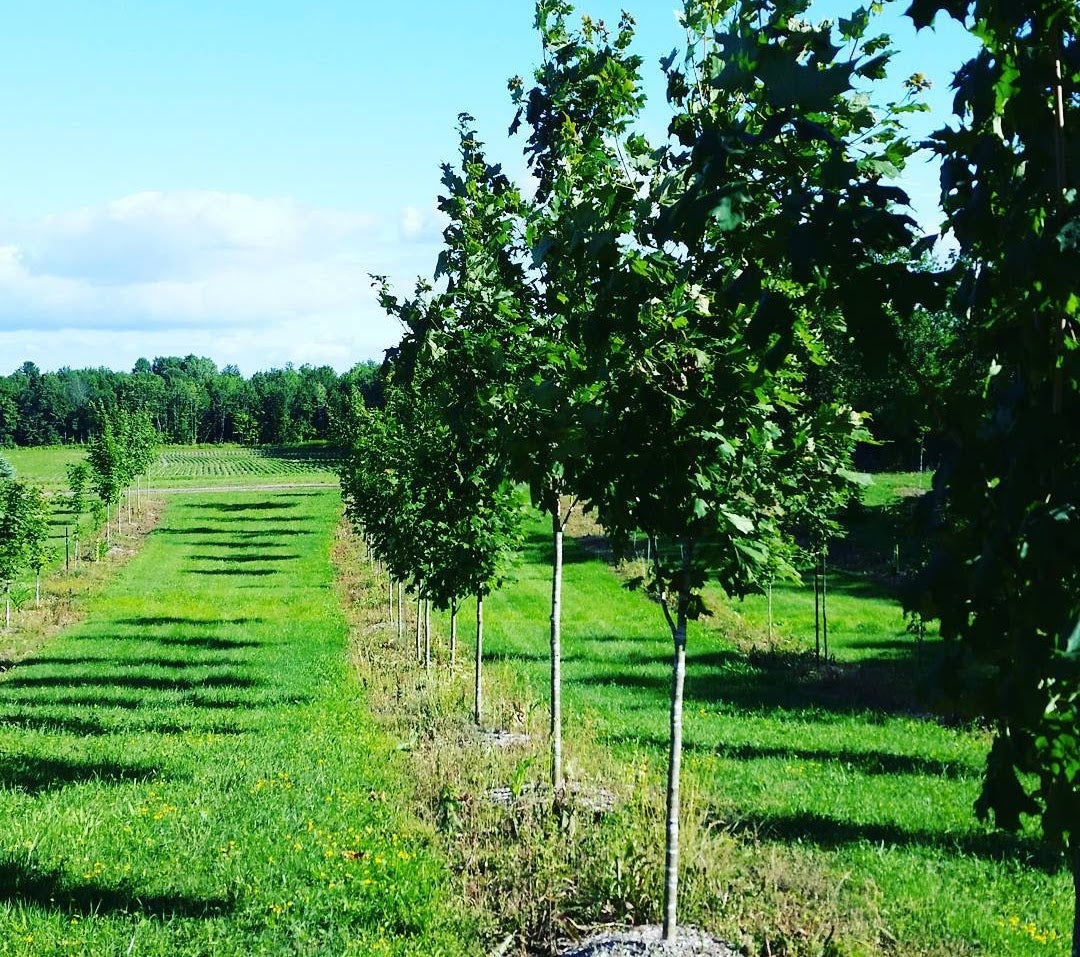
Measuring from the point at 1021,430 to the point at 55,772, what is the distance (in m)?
12.1

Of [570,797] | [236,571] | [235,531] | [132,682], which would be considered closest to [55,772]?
[570,797]

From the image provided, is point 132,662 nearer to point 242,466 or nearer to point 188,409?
point 242,466

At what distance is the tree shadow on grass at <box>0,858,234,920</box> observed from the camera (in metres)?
7.23

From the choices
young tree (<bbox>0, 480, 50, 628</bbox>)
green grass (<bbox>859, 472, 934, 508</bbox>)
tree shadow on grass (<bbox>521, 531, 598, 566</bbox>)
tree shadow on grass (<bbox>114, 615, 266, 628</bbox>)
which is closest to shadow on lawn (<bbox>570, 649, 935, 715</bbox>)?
tree shadow on grass (<bbox>114, 615, 266, 628</bbox>)

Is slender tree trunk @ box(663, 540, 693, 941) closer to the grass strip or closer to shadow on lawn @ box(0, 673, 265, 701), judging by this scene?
the grass strip

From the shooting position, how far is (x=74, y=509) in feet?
126

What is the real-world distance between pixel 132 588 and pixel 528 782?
29.0 metres

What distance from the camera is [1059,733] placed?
280cm

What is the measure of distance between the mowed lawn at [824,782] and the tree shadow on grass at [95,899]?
3.66 meters

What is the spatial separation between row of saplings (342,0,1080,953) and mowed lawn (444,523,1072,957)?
0.56 meters

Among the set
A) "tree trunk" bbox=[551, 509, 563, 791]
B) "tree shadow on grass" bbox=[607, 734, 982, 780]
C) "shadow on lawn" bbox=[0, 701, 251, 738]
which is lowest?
"shadow on lawn" bbox=[0, 701, 251, 738]

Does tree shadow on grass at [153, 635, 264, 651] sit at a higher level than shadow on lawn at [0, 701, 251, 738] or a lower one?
lower

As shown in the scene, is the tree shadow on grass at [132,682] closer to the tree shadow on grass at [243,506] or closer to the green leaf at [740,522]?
the green leaf at [740,522]

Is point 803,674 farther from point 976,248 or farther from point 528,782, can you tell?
point 976,248
